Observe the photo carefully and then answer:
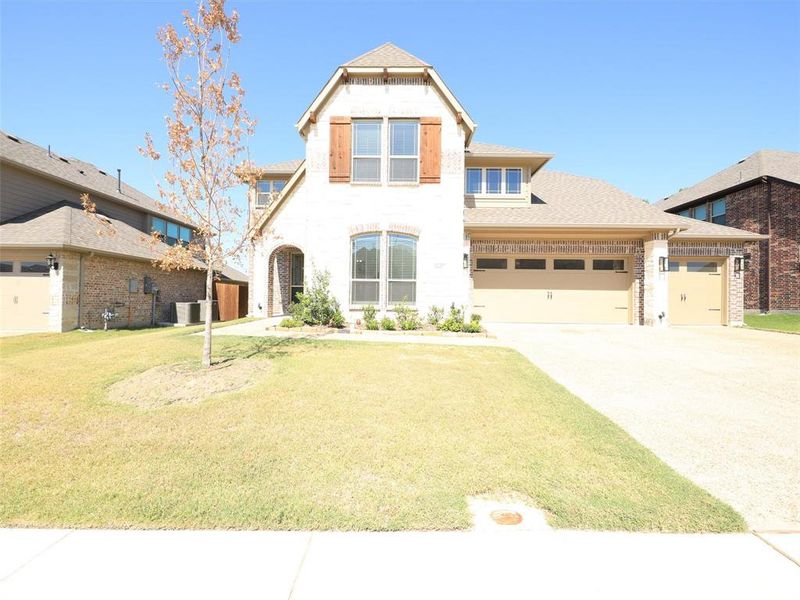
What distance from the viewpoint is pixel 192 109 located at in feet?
20.5

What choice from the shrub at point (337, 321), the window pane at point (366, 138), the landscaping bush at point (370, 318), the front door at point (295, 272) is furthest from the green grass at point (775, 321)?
the front door at point (295, 272)

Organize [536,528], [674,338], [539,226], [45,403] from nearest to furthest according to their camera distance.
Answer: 1. [536,528]
2. [45,403]
3. [674,338]
4. [539,226]

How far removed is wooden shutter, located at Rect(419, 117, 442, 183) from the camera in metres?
12.3

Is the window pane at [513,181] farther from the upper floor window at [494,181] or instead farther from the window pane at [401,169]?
the window pane at [401,169]

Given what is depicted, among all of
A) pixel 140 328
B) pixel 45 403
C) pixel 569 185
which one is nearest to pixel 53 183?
pixel 140 328

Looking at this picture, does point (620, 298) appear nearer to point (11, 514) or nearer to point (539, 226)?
point (539, 226)

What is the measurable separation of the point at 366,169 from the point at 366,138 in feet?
3.49

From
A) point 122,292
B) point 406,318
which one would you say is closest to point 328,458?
point 406,318

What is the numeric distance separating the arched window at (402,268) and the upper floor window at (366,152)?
2209 millimetres

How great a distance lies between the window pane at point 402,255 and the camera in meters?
12.5

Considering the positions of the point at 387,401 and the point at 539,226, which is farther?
the point at 539,226

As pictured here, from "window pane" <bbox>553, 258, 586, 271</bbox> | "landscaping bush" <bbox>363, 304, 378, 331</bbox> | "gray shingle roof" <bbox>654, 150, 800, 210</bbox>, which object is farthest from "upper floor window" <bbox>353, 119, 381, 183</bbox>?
"gray shingle roof" <bbox>654, 150, 800, 210</bbox>

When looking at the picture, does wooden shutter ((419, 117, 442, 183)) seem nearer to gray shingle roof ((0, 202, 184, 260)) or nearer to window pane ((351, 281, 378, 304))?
window pane ((351, 281, 378, 304))

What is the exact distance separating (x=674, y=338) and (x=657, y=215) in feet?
17.6
